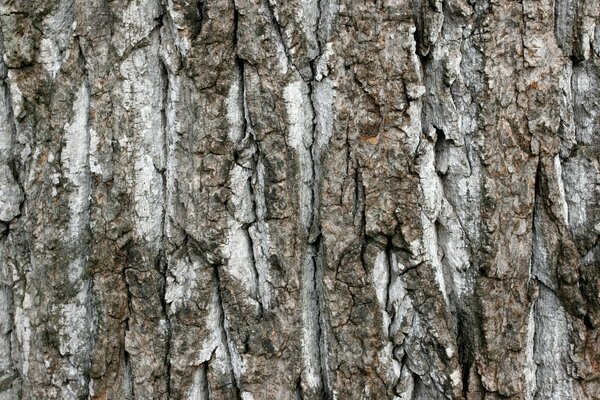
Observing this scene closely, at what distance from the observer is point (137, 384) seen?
1940 millimetres

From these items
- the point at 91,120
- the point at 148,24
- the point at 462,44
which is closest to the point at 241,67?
the point at 148,24

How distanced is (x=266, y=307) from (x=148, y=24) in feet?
2.80

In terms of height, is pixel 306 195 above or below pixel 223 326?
above

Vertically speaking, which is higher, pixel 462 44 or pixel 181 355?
pixel 462 44

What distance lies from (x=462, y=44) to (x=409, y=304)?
74 cm

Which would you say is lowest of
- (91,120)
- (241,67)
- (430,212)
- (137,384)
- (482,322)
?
(137,384)

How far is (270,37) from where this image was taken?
5.89 ft

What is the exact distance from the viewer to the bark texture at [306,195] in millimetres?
1804

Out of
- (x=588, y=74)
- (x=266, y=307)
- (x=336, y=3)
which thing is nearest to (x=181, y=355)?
(x=266, y=307)

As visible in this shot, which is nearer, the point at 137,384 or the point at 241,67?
the point at 241,67

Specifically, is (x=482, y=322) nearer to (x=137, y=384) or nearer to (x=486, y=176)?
(x=486, y=176)

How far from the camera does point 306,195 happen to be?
6.15 feet

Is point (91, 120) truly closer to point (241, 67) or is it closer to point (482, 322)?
point (241, 67)

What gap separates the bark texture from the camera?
180 cm
